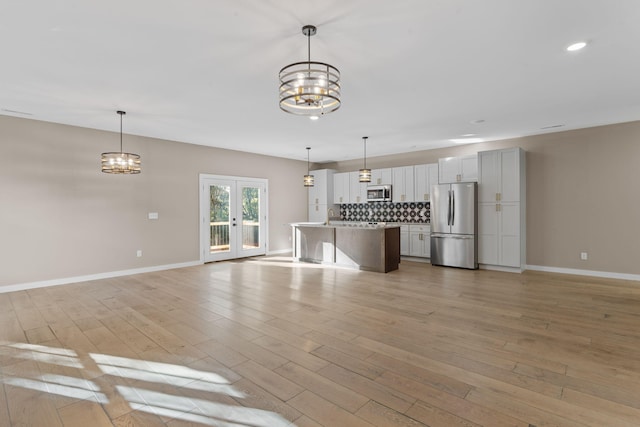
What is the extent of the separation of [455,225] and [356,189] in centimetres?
316

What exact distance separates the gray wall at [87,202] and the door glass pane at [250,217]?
1118 millimetres

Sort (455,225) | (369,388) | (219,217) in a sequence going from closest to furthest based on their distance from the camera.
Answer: (369,388)
(455,225)
(219,217)

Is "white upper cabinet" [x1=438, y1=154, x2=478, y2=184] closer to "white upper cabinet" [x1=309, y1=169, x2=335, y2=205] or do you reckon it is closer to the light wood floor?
the light wood floor

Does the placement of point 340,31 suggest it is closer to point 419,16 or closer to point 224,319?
point 419,16

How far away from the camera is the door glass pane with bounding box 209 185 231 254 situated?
7754 mm

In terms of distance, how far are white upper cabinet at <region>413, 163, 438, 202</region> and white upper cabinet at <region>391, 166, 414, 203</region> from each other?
11 cm

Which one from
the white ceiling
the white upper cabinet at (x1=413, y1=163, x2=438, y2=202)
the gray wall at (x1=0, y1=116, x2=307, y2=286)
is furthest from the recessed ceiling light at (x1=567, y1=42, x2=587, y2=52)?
the gray wall at (x1=0, y1=116, x2=307, y2=286)

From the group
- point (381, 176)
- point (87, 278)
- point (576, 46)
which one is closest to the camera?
point (576, 46)

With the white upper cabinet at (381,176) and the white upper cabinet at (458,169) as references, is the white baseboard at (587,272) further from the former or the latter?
the white upper cabinet at (381,176)

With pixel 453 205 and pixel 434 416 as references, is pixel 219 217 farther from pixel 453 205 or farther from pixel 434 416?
pixel 434 416

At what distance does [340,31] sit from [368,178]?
444cm

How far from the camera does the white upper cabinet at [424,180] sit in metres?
7.68

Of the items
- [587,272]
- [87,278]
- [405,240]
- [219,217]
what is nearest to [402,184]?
[405,240]

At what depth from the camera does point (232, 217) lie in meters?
8.17
